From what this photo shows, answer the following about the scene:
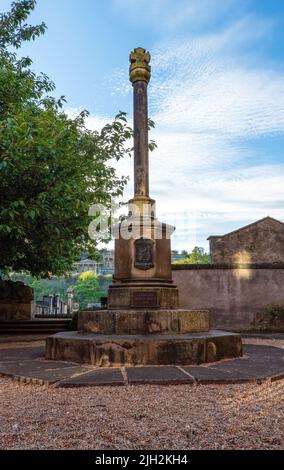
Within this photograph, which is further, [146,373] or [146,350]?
[146,350]

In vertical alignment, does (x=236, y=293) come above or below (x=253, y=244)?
below

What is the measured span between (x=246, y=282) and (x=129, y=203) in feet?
21.1

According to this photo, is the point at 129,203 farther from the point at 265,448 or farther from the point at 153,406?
the point at 265,448

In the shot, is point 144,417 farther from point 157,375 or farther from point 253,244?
point 253,244

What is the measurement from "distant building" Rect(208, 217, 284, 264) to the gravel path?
74.5 ft

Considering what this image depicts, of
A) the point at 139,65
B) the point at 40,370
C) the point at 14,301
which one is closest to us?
the point at 40,370

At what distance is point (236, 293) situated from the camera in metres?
12.0

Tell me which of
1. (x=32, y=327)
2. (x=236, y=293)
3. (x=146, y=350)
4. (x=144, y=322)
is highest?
(x=236, y=293)

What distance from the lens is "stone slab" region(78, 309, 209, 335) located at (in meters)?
5.71

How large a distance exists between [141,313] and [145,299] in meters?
0.51

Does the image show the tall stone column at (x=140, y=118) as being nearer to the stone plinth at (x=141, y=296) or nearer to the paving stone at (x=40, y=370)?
the stone plinth at (x=141, y=296)

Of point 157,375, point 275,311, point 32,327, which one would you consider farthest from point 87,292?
point 157,375

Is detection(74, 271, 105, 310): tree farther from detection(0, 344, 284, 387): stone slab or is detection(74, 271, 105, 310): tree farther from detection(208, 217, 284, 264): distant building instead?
detection(0, 344, 284, 387): stone slab

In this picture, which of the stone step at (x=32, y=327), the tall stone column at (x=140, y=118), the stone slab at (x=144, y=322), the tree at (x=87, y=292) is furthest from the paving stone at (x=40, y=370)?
the tree at (x=87, y=292)
